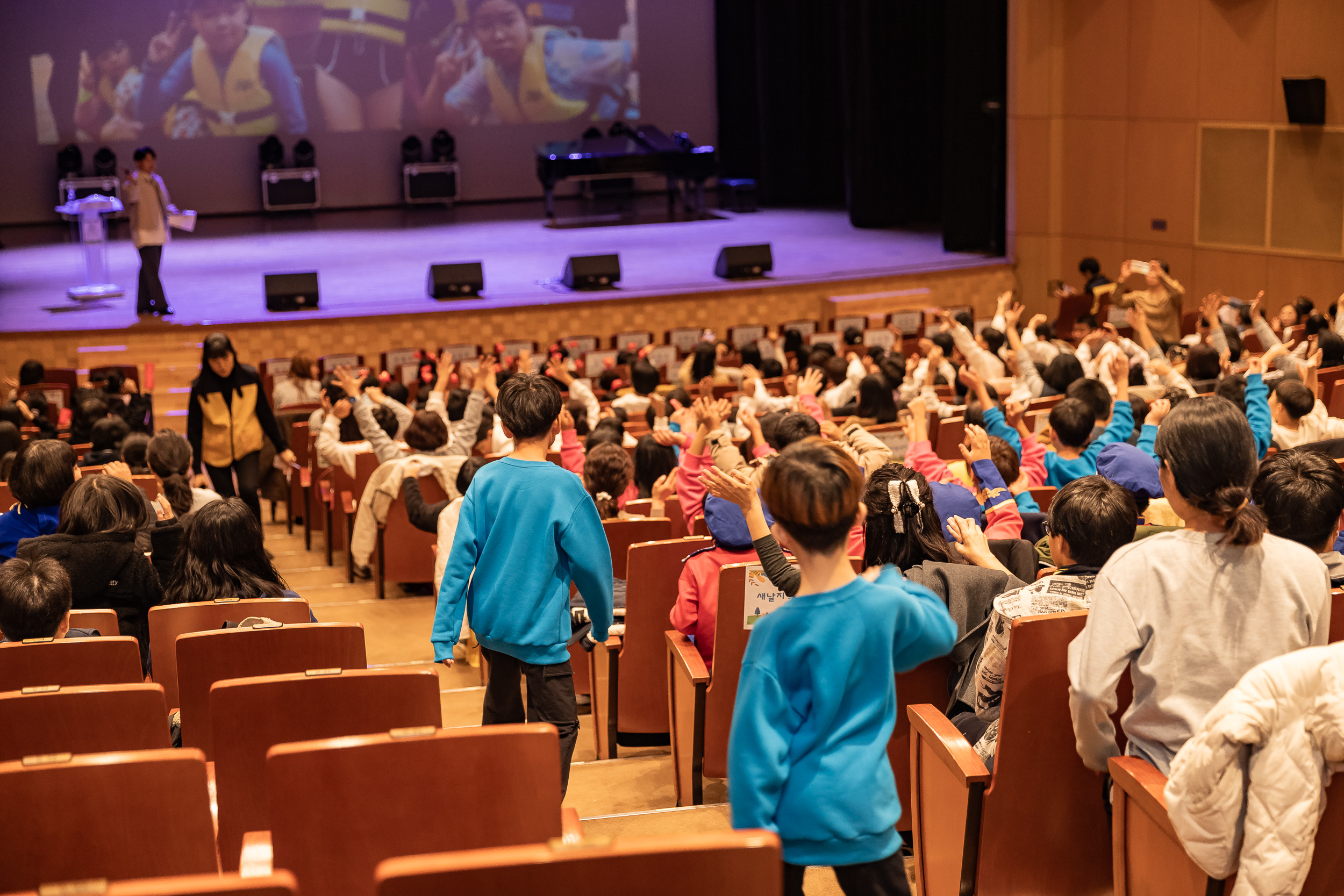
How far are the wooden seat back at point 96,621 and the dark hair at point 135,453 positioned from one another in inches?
110

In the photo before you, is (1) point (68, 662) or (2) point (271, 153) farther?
(2) point (271, 153)

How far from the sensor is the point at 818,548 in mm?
1912

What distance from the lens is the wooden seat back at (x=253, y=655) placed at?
276 centimetres

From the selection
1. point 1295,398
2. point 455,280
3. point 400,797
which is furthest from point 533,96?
point 400,797

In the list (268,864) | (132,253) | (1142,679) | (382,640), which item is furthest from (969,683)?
(132,253)

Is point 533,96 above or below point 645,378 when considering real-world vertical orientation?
above

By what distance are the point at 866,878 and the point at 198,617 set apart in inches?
75.4

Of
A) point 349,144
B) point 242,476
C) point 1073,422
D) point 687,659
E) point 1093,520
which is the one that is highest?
point 349,144

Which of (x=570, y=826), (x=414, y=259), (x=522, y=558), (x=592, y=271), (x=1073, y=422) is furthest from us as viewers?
(x=414, y=259)

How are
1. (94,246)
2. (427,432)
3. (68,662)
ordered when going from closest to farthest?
(68,662)
(427,432)
(94,246)

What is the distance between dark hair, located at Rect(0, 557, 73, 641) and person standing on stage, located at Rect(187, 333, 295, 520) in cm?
324

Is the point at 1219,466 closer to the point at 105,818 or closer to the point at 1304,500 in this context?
the point at 1304,500

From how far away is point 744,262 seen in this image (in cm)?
1291

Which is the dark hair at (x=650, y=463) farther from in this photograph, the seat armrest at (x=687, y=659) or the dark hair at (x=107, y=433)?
the dark hair at (x=107, y=433)
